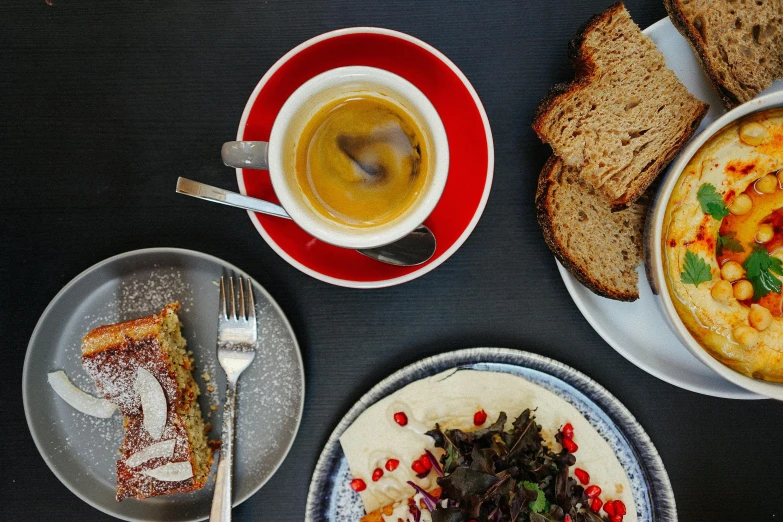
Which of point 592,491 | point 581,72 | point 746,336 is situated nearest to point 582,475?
point 592,491

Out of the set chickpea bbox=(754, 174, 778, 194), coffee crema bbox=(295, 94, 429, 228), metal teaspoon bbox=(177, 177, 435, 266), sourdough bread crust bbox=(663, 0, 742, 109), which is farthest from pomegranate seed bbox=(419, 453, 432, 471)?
sourdough bread crust bbox=(663, 0, 742, 109)

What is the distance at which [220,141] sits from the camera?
166 cm

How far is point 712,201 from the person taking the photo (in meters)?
1.30

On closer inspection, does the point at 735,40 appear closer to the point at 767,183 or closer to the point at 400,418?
the point at 767,183

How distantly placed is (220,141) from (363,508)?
1157mm

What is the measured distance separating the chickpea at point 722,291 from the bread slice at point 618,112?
30 centimetres

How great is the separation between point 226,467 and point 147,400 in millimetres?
287

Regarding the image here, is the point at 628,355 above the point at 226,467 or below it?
below

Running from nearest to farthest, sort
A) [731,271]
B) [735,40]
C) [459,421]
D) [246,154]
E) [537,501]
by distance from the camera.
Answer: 1. [246,154]
2. [731,271]
3. [735,40]
4. [537,501]
5. [459,421]

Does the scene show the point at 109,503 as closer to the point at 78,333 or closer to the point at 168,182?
the point at 78,333

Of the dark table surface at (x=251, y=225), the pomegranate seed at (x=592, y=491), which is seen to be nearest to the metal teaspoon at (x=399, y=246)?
the dark table surface at (x=251, y=225)

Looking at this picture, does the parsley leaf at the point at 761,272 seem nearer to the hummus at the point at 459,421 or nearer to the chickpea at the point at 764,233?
the chickpea at the point at 764,233

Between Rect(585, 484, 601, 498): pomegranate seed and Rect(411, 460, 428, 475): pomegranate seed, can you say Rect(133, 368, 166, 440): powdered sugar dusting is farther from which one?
Rect(585, 484, 601, 498): pomegranate seed

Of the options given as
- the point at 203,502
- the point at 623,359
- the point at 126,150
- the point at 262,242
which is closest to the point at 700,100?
the point at 623,359
